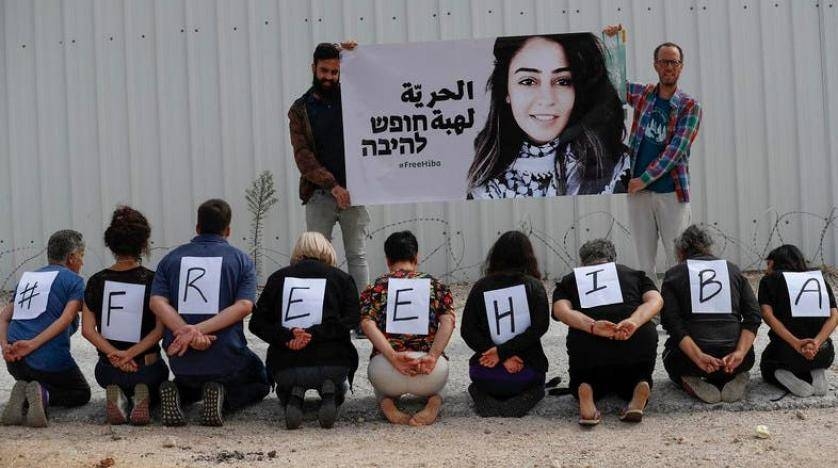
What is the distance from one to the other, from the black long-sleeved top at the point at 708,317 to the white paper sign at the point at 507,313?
0.78 metres

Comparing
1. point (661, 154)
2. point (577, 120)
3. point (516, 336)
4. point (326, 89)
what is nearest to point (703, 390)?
point (516, 336)

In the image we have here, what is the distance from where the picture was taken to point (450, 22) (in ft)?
32.9

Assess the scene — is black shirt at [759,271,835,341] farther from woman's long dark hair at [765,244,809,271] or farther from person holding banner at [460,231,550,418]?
person holding banner at [460,231,550,418]

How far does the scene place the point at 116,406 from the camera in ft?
17.6

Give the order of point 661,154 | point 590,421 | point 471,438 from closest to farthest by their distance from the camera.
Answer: point 471,438, point 590,421, point 661,154

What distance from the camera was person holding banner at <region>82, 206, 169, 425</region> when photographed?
5422 millimetres

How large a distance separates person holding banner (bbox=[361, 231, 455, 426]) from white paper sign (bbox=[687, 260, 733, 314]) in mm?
1339

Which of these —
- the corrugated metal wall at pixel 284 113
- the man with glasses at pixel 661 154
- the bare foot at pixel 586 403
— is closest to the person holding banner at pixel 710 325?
the bare foot at pixel 586 403

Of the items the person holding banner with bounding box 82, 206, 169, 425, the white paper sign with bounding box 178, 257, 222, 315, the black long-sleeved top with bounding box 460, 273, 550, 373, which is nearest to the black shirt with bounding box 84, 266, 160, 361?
the person holding banner with bounding box 82, 206, 169, 425

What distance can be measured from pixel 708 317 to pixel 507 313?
1097 mm

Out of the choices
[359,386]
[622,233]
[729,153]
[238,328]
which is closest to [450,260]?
[622,233]

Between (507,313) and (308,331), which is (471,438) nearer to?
(507,313)

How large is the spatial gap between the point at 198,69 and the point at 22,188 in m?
2.37

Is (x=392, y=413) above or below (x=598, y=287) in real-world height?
below
